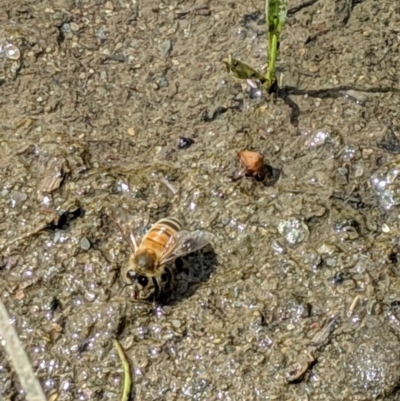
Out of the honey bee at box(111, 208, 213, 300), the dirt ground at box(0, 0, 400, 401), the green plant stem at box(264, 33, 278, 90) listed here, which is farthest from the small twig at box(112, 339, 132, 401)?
the green plant stem at box(264, 33, 278, 90)

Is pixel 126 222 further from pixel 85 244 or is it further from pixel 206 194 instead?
pixel 206 194

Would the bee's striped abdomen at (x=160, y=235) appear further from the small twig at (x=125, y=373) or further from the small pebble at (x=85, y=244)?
the small twig at (x=125, y=373)

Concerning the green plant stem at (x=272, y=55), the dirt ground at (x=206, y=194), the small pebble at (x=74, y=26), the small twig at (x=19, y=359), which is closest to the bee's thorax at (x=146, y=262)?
the dirt ground at (x=206, y=194)

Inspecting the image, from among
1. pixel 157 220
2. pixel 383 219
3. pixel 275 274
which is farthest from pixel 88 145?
→ pixel 383 219

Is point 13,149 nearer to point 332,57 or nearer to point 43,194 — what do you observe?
point 43,194

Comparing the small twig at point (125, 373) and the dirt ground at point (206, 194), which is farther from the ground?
the dirt ground at point (206, 194)

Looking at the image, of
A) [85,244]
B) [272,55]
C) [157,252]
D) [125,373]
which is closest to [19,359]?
[125,373]

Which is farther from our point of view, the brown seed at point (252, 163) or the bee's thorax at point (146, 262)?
the brown seed at point (252, 163)
